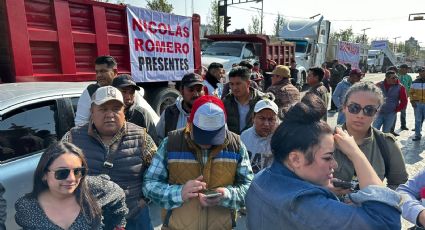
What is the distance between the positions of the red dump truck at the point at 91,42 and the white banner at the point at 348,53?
65.7 feet

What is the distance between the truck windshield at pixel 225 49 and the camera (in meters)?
11.4

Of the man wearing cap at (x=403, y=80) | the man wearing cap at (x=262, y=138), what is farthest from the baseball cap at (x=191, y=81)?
the man wearing cap at (x=403, y=80)

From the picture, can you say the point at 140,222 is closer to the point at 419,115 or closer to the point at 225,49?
the point at 419,115

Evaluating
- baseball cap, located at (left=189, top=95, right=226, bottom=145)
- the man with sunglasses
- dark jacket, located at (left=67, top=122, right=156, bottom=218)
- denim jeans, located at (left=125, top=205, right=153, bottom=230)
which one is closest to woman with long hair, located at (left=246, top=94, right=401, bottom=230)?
baseball cap, located at (left=189, top=95, right=226, bottom=145)

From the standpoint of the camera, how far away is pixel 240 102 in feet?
11.6

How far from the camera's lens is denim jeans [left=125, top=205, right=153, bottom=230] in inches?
93.6

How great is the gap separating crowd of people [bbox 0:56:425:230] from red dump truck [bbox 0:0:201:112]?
2.71m

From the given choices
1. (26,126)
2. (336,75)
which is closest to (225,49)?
(336,75)

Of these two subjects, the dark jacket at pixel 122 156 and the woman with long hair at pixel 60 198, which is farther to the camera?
the dark jacket at pixel 122 156

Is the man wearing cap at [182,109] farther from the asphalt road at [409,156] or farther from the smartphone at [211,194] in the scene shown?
the smartphone at [211,194]

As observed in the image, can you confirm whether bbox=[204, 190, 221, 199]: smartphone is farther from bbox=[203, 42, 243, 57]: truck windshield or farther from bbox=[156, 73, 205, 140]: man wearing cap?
bbox=[203, 42, 243, 57]: truck windshield

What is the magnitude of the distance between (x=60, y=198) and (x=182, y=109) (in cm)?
159

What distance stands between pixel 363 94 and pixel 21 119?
244cm

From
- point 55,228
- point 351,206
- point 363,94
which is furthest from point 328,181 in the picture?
point 55,228
